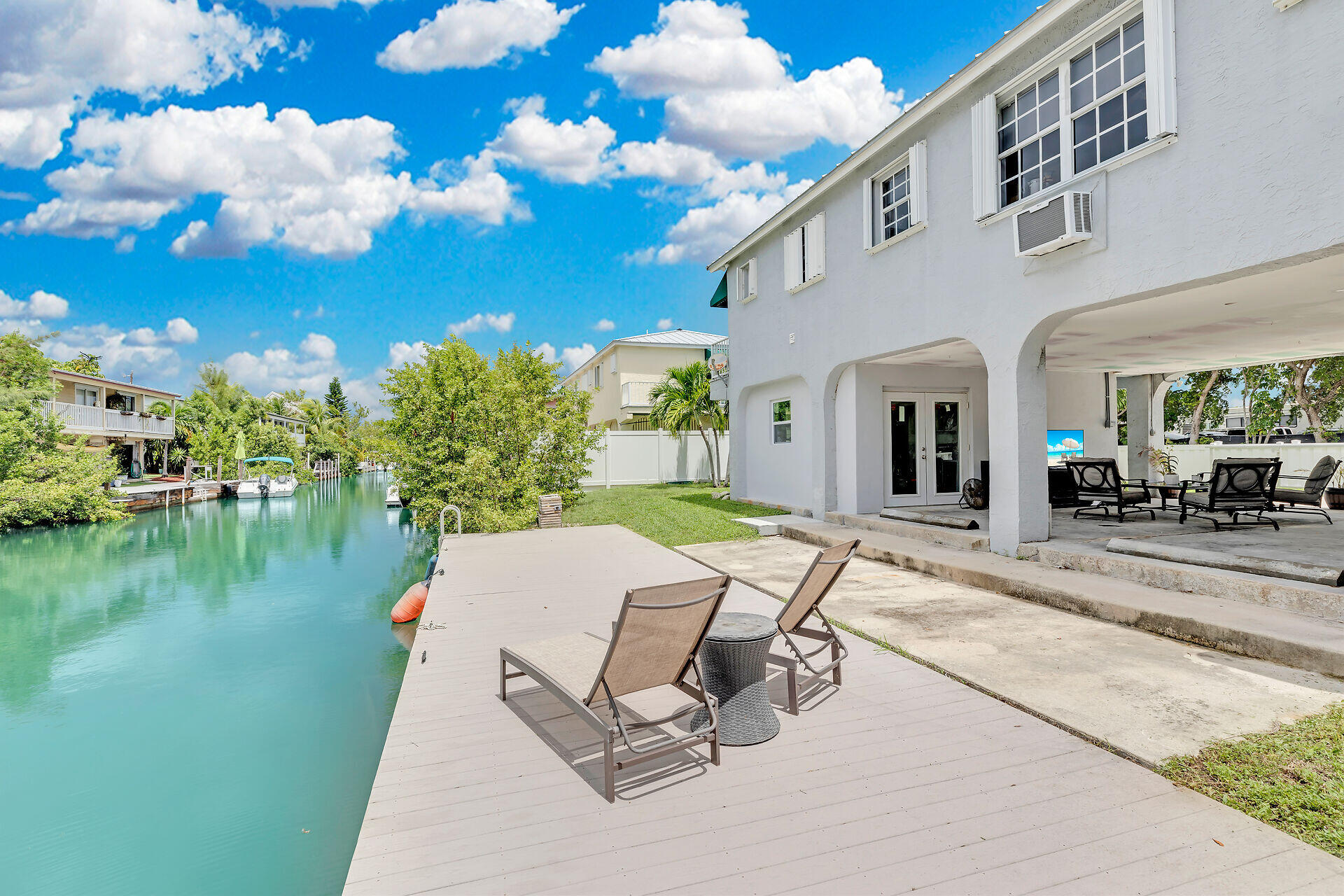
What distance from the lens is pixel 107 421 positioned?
1348 inches

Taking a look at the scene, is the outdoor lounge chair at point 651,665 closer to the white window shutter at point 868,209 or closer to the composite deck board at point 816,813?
the composite deck board at point 816,813

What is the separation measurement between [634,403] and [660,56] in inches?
567

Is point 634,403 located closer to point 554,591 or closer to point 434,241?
point 554,591

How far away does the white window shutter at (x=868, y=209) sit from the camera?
454 inches

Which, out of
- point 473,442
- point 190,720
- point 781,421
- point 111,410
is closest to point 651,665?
point 190,720

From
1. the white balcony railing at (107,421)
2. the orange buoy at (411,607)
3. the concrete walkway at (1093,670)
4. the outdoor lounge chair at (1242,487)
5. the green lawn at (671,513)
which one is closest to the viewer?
the concrete walkway at (1093,670)

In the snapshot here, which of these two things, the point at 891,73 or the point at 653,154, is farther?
the point at 653,154

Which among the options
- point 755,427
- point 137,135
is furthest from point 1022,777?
point 137,135

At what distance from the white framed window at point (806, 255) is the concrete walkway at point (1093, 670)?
749cm

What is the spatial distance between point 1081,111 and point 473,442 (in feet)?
45.4

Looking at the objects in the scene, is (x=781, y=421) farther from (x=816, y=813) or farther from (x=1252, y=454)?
(x=816, y=813)

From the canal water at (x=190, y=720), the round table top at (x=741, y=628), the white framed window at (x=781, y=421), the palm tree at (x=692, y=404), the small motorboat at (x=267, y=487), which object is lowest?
the canal water at (x=190, y=720)

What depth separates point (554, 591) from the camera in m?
7.96

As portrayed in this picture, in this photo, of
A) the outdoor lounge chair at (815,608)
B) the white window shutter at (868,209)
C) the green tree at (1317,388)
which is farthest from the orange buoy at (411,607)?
the green tree at (1317,388)
